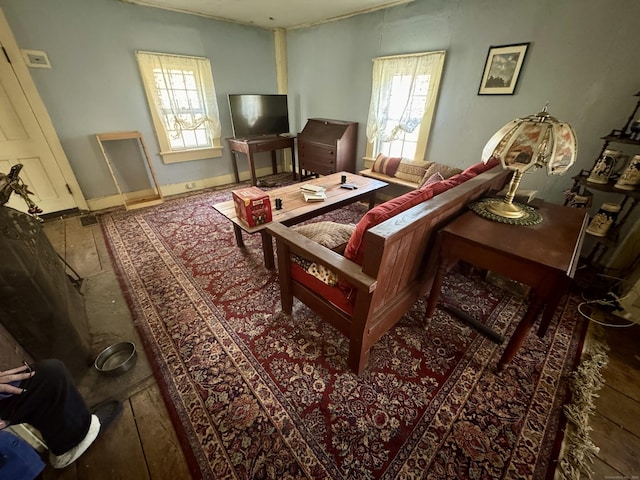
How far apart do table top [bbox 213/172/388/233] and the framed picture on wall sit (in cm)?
134

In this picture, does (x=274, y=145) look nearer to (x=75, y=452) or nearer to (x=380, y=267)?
(x=380, y=267)

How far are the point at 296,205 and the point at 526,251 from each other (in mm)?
1623

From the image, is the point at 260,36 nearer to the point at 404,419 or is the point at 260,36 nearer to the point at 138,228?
the point at 138,228

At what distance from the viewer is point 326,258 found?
1162 millimetres

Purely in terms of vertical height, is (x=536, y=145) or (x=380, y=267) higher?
(x=536, y=145)

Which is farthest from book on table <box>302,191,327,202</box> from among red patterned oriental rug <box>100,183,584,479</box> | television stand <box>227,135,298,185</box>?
television stand <box>227,135,298,185</box>

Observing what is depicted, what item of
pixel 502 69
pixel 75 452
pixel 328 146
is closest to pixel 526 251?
pixel 75 452

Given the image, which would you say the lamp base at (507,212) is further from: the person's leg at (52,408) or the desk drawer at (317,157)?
the desk drawer at (317,157)

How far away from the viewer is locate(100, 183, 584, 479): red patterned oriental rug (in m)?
1.05

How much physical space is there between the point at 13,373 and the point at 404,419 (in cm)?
149

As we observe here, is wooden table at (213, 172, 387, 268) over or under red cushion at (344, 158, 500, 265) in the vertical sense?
under

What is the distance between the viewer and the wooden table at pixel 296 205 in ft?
6.57

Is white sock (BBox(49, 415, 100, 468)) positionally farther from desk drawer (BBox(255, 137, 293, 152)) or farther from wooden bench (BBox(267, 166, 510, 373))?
desk drawer (BBox(255, 137, 293, 152))

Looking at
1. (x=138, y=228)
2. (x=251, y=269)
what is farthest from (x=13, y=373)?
(x=138, y=228)
